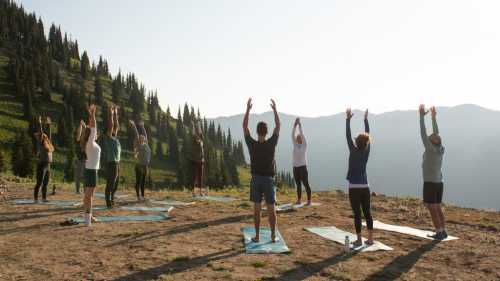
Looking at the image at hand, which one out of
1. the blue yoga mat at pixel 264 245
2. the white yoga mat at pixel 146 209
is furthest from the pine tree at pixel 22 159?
the blue yoga mat at pixel 264 245

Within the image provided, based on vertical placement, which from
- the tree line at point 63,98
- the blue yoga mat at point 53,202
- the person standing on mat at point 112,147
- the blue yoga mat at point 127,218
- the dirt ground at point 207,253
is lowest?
the dirt ground at point 207,253

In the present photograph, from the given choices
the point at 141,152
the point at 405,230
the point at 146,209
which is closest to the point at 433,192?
the point at 405,230

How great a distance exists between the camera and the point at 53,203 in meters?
16.5

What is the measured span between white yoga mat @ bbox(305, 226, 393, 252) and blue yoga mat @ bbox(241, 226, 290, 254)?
136 centimetres

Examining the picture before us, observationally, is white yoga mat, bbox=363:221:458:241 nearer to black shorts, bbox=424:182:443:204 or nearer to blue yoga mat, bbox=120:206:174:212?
black shorts, bbox=424:182:443:204

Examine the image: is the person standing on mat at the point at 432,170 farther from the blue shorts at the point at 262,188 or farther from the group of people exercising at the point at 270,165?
the blue shorts at the point at 262,188

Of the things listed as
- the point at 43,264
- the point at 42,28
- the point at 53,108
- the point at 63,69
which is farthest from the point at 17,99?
the point at 43,264

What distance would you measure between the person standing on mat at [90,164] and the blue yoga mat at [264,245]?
4.52 metres

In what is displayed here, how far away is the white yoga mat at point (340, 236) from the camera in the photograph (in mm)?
10201

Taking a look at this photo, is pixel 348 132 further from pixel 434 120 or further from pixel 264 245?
pixel 264 245

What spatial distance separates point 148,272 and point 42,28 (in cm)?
20273

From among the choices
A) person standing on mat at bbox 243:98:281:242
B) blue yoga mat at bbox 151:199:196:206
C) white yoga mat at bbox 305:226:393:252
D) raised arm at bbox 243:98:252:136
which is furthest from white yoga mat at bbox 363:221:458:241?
blue yoga mat at bbox 151:199:196:206

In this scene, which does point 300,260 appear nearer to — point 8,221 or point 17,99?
point 8,221

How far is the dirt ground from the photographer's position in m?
8.05
